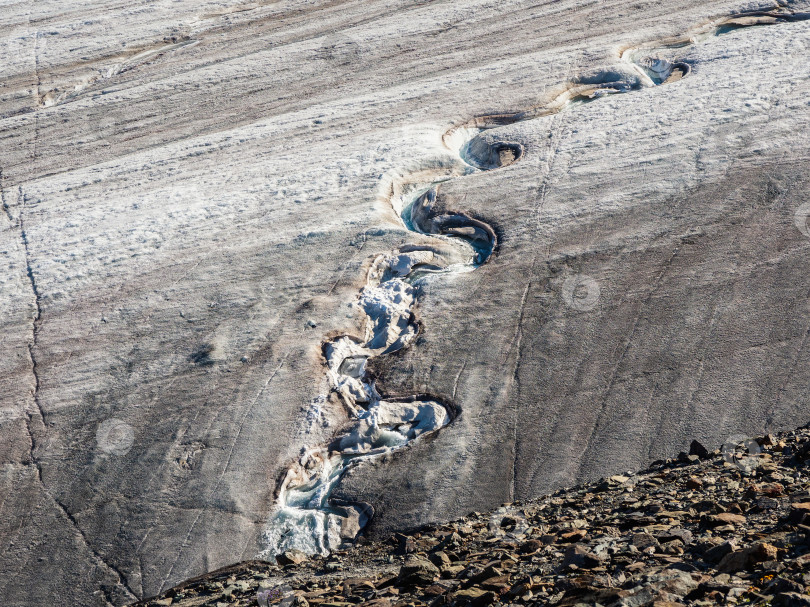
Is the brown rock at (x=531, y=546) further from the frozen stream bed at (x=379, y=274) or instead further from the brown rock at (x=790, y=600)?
the brown rock at (x=790, y=600)

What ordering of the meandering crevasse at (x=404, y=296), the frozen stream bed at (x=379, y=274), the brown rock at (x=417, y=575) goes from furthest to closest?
the frozen stream bed at (x=379, y=274) → the meandering crevasse at (x=404, y=296) → the brown rock at (x=417, y=575)

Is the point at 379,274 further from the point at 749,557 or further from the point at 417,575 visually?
the point at 749,557

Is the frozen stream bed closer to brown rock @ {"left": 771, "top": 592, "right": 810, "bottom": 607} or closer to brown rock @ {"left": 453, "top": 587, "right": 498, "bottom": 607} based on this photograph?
brown rock @ {"left": 453, "top": 587, "right": 498, "bottom": 607}

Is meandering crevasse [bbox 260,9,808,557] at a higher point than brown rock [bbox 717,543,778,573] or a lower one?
lower

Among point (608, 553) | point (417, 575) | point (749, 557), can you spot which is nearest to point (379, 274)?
point (417, 575)

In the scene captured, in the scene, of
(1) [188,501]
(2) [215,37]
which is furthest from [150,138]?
(1) [188,501]

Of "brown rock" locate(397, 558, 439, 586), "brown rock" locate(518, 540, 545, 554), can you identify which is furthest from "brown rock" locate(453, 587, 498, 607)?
"brown rock" locate(518, 540, 545, 554)

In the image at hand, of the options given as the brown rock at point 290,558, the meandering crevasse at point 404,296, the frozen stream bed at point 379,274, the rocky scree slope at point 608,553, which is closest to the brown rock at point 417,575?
the rocky scree slope at point 608,553
